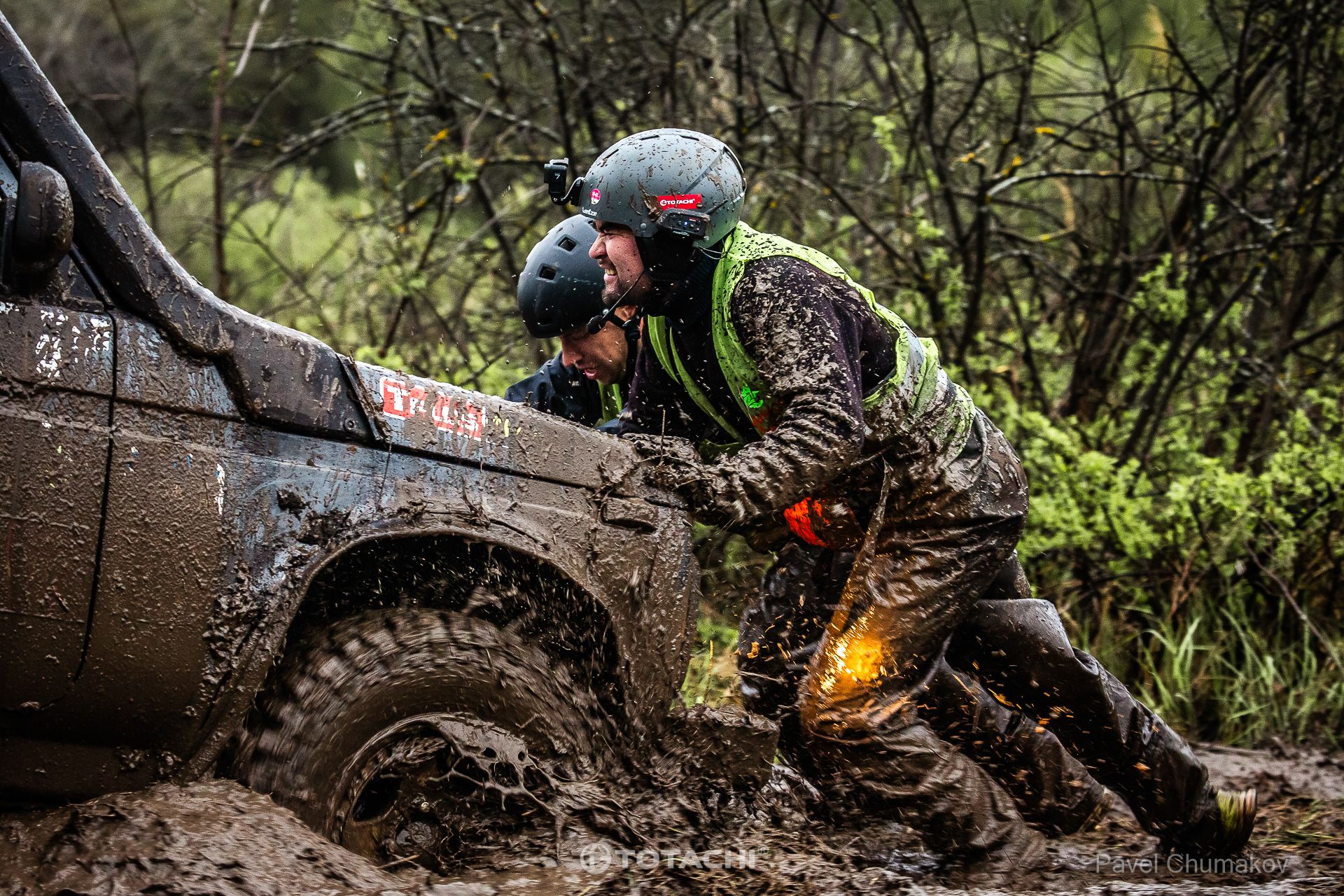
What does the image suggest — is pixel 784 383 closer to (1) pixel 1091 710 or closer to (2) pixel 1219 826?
(1) pixel 1091 710

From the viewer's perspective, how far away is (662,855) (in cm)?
313

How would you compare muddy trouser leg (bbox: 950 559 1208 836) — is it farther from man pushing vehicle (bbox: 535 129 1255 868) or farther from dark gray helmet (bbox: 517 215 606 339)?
dark gray helmet (bbox: 517 215 606 339)

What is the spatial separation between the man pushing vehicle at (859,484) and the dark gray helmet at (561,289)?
1.59ft

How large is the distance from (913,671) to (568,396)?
159cm

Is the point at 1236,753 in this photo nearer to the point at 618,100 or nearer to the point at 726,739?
the point at 726,739

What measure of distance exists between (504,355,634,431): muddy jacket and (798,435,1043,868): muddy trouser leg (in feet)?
Answer: 3.89

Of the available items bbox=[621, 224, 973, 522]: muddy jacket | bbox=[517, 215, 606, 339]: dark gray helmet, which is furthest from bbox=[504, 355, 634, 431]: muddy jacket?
bbox=[621, 224, 973, 522]: muddy jacket

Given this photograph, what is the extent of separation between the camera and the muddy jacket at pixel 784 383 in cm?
320

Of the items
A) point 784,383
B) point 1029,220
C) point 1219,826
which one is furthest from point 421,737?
point 1029,220

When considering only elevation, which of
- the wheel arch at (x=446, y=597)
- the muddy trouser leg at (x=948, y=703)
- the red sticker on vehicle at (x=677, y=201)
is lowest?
the muddy trouser leg at (x=948, y=703)

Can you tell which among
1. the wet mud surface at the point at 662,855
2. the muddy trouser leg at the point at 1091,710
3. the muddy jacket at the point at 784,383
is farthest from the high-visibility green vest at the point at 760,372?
the wet mud surface at the point at 662,855

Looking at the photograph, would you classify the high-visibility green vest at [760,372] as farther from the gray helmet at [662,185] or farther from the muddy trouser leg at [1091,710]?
the muddy trouser leg at [1091,710]

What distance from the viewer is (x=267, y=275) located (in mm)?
8523

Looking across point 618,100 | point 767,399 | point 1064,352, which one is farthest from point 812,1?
point 767,399
